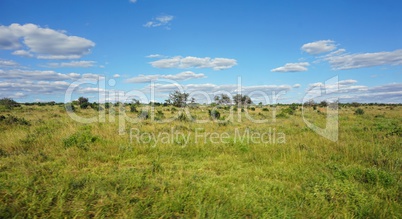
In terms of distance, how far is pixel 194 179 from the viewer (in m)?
5.79

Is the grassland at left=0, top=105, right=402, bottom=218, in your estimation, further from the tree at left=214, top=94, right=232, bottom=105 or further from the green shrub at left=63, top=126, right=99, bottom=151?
the tree at left=214, top=94, right=232, bottom=105

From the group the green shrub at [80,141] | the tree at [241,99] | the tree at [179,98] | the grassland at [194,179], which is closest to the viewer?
the grassland at [194,179]

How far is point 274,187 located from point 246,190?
69 cm

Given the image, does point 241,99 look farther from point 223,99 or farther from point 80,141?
point 80,141

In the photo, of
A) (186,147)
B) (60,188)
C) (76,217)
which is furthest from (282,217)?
(186,147)

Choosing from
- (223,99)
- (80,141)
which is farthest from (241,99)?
(80,141)

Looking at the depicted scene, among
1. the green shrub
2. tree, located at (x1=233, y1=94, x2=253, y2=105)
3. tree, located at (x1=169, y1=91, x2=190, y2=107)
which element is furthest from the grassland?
tree, located at (x1=233, y1=94, x2=253, y2=105)

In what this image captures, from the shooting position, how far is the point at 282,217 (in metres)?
4.19

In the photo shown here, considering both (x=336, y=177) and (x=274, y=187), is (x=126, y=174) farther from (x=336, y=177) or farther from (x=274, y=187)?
(x=336, y=177)

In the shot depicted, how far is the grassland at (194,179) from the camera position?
A: 427cm

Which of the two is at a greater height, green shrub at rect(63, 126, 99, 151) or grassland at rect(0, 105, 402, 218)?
green shrub at rect(63, 126, 99, 151)

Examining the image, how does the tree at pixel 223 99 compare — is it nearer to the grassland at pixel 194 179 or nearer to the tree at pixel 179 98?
the tree at pixel 179 98

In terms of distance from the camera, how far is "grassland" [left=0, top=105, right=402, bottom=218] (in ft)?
14.0

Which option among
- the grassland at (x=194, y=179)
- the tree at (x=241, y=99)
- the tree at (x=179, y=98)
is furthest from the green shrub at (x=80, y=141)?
the tree at (x=241, y=99)
